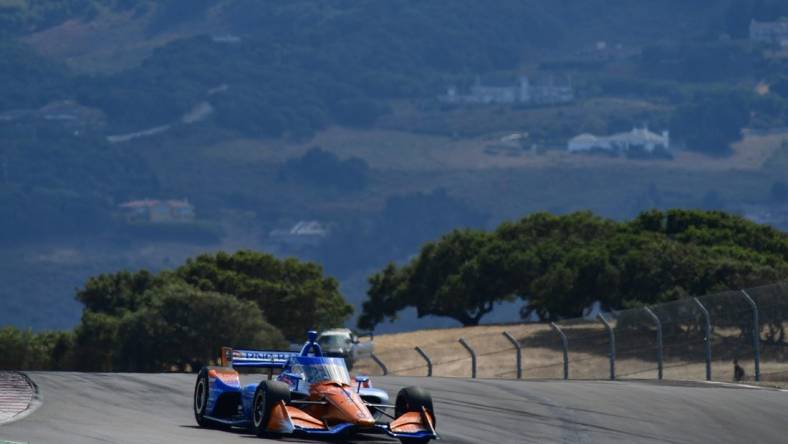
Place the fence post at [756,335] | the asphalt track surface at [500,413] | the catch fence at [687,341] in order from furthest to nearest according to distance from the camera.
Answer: the catch fence at [687,341] < the fence post at [756,335] < the asphalt track surface at [500,413]

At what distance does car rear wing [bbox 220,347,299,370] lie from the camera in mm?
29094

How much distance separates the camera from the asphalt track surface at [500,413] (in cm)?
2702

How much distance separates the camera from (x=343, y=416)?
26.2 metres

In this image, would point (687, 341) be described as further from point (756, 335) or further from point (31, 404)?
point (31, 404)

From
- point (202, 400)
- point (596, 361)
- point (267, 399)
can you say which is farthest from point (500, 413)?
point (596, 361)

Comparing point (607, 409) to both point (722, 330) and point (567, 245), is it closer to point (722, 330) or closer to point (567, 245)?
point (722, 330)

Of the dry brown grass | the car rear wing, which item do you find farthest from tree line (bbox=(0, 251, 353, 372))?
the car rear wing

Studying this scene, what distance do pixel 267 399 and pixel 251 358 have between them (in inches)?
121

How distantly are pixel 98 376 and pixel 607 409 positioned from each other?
1140cm

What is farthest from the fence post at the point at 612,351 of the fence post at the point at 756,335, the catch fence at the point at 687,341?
the fence post at the point at 756,335

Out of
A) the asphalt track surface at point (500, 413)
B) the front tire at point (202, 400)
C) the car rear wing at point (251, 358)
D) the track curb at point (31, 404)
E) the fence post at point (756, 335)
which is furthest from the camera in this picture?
the fence post at point (756, 335)

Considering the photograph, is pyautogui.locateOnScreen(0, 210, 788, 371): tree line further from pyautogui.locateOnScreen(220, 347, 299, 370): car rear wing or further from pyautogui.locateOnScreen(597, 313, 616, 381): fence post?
pyautogui.locateOnScreen(220, 347, 299, 370): car rear wing

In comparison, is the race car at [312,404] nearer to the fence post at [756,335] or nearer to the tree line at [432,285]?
the fence post at [756,335]

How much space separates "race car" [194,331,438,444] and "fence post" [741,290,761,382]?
1496 centimetres
